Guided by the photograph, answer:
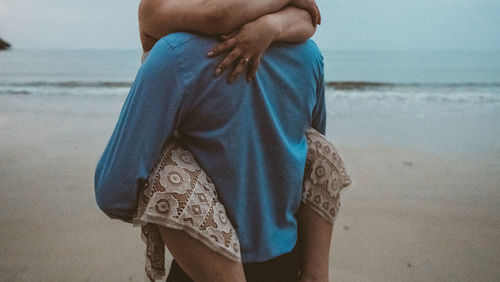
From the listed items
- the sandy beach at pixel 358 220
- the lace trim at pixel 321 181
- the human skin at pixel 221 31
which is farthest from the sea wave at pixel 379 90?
the human skin at pixel 221 31

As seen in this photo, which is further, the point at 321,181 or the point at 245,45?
the point at 321,181

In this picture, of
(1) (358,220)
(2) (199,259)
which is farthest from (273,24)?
(1) (358,220)

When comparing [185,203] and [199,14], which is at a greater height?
[199,14]

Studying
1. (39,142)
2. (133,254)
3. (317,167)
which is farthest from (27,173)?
(317,167)

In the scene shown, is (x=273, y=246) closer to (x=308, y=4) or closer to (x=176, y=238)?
(x=176, y=238)

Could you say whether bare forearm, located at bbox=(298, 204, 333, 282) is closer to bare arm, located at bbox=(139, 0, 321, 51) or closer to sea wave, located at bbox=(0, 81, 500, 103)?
bare arm, located at bbox=(139, 0, 321, 51)

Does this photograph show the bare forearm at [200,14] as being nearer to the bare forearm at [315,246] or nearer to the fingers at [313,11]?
the fingers at [313,11]

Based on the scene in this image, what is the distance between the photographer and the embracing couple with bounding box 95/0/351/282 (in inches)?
29.1

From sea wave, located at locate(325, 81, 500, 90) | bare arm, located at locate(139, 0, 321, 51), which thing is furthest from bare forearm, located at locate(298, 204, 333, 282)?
sea wave, located at locate(325, 81, 500, 90)

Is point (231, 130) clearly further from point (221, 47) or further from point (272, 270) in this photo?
point (272, 270)

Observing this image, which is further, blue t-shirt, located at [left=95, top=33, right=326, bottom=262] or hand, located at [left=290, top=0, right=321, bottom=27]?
hand, located at [left=290, top=0, right=321, bottom=27]

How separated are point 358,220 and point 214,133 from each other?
2434mm

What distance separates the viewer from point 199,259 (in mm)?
812

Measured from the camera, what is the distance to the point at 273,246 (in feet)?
3.20
